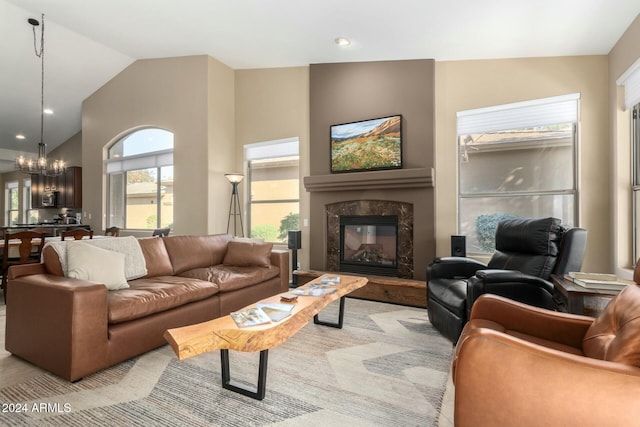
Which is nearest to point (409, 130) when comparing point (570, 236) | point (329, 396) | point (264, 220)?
point (570, 236)

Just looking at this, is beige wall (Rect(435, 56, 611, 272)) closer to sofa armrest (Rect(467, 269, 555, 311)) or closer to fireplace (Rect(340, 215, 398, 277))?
fireplace (Rect(340, 215, 398, 277))

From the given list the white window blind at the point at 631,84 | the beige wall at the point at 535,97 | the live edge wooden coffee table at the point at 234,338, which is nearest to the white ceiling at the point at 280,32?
the beige wall at the point at 535,97

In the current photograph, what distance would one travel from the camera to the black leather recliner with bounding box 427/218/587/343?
221 cm

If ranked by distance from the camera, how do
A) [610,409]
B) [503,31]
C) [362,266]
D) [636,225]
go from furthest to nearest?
[362,266]
[503,31]
[636,225]
[610,409]

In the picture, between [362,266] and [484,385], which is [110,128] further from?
[484,385]

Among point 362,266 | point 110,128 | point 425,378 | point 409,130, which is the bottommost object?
point 425,378

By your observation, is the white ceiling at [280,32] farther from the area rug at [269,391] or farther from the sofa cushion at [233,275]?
the area rug at [269,391]

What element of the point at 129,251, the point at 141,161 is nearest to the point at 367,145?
the point at 129,251

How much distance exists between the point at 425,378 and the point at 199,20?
181 inches

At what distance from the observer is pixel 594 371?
96cm

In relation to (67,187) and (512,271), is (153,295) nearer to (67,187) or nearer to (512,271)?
(512,271)

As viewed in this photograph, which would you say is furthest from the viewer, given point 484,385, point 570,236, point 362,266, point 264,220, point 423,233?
point 264,220

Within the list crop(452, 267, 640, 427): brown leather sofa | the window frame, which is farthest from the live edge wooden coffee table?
the window frame

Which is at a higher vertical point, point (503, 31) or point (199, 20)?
point (199, 20)
